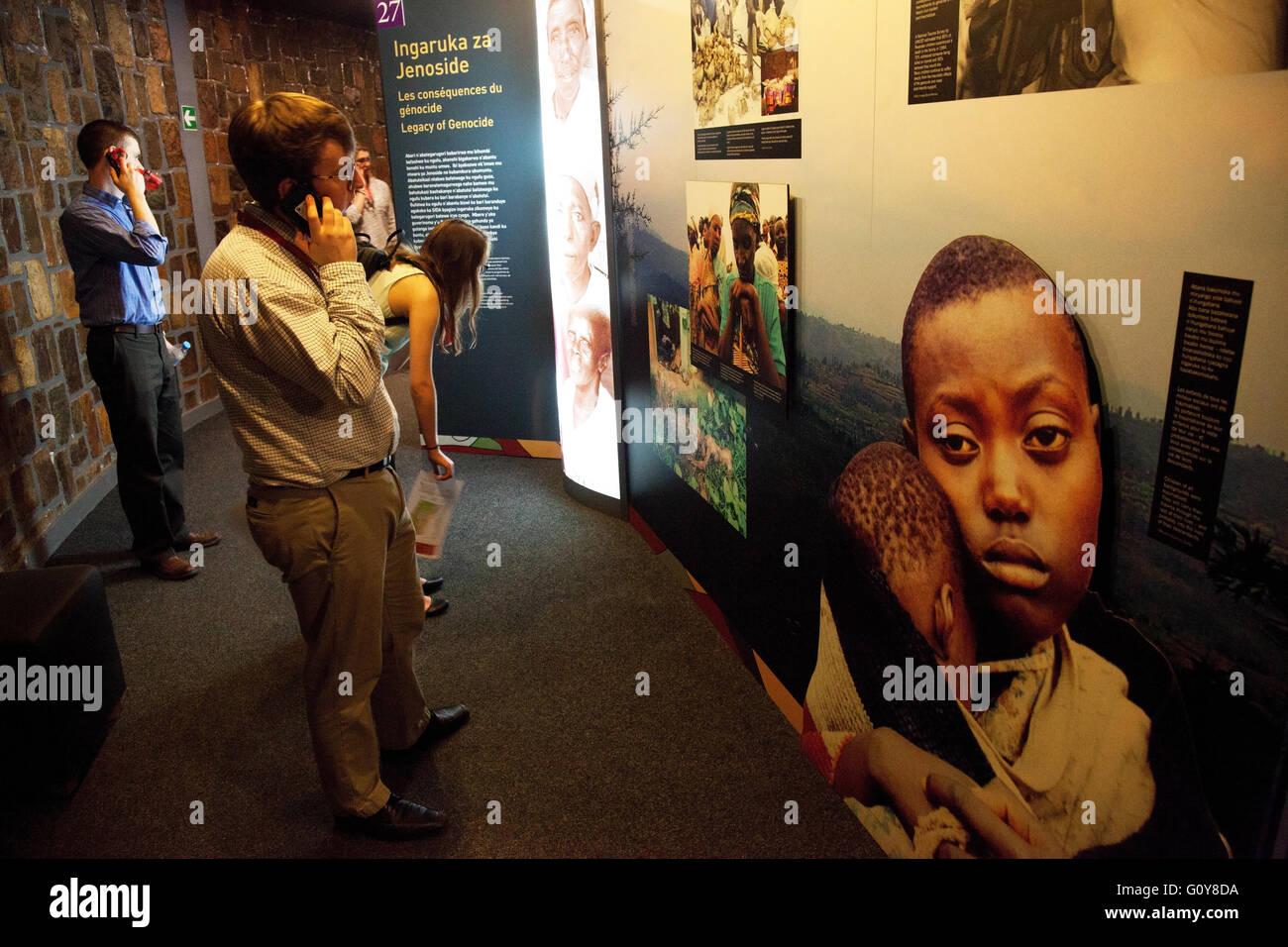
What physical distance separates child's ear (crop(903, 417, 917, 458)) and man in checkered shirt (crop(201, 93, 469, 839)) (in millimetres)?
1116

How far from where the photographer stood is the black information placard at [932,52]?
64.2 inches

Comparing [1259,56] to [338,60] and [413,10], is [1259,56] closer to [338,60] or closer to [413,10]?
[413,10]

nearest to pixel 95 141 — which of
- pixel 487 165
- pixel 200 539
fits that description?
pixel 200 539

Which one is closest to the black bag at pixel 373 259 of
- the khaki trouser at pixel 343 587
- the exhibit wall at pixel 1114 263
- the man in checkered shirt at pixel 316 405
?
the man in checkered shirt at pixel 316 405

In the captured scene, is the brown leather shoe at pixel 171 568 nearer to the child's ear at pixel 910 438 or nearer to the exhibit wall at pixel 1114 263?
the exhibit wall at pixel 1114 263

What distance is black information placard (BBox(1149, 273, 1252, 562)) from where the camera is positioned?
1185mm

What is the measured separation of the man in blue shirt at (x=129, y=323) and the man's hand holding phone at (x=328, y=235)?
2275 mm

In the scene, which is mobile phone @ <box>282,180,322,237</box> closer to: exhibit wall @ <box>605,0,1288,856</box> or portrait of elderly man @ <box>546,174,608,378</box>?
exhibit wall @ <box>605,0,1288,856</box>

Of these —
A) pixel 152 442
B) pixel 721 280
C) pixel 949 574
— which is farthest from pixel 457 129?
pixel 949 574

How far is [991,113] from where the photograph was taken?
5.08 ft

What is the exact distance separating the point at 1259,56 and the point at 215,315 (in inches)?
69.3

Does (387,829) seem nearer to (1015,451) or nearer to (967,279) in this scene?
(1015,451)

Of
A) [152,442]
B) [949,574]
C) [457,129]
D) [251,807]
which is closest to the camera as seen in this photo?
[949,574]
